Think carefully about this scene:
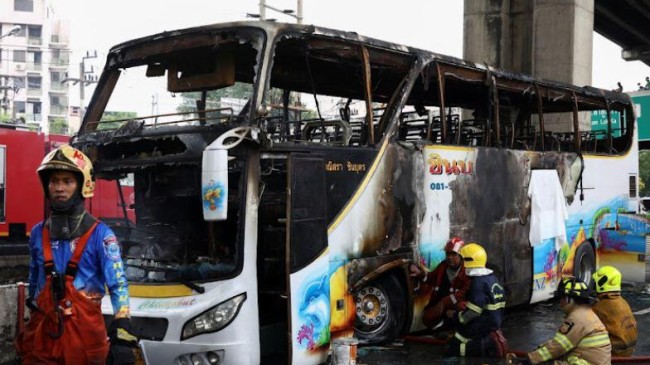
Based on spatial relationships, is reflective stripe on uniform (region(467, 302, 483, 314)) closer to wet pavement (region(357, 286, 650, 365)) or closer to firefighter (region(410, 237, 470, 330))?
firefighter (region(410, 237, 470, 330))

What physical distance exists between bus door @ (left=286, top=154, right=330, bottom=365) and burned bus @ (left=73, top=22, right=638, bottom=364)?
2cm

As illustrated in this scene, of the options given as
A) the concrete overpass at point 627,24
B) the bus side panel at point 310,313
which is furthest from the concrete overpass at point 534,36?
the bus side panel at point 310,313

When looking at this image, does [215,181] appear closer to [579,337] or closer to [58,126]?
[579,337]

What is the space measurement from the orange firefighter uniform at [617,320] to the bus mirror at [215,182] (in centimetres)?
376

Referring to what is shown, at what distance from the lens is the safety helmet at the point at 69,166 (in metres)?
4.08

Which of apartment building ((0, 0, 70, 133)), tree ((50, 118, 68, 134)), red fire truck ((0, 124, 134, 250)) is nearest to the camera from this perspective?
red fire truck ((0, 124, 134, 250))

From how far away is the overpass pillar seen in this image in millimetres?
20266

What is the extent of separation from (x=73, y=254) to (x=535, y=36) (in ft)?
62.5

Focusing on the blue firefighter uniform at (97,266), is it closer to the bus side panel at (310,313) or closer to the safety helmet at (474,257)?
the bus side panel at (310,313)

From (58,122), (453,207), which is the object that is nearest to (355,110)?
(453,207)

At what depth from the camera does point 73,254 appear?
409 cm

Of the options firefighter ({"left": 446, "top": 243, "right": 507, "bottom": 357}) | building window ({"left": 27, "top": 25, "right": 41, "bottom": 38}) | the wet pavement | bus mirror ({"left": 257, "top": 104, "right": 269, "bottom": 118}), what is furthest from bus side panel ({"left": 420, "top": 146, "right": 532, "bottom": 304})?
building window ({"left": 27, "top": 25, "right": 41, "bottom": 38})

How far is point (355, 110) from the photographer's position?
9461 mm

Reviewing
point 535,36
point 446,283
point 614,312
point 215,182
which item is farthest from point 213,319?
point 535,36
